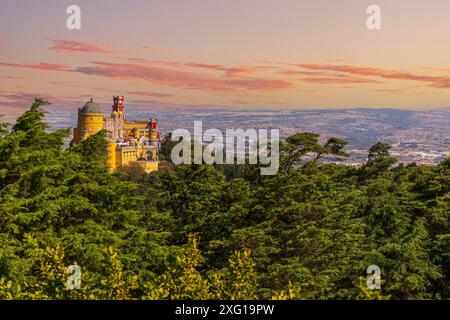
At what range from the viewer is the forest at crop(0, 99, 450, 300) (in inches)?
474

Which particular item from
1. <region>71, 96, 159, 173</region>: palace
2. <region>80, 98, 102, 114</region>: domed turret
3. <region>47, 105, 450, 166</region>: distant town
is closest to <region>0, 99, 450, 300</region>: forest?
<region>47, 105, 450, 166</region>: distant town

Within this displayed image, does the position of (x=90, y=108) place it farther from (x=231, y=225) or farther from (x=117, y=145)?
(x=231, y=225)

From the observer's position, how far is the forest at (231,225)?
39.5 feet

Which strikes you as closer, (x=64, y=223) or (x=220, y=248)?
(x=64, y=223)

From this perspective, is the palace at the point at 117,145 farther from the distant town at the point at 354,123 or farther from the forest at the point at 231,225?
the forest at the point at 231,225

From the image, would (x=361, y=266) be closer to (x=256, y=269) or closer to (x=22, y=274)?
(x=256, y=269)

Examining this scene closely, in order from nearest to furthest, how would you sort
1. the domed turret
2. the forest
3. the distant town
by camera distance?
the forest → the distant town → the domed turret

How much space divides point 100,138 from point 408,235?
11.5 meters

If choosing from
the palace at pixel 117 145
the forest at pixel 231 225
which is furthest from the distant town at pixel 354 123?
the forest at pixel 231 225

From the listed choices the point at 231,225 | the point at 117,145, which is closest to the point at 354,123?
the point at 117,145

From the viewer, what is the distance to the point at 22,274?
10.3 m

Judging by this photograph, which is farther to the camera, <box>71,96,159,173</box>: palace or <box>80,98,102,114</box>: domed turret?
<box>80,98,102,114</box>: domed turret

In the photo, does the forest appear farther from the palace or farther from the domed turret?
the domed turret
